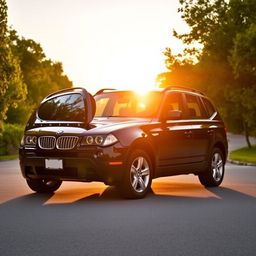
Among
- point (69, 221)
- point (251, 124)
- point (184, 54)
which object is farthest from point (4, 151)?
point (69, 221)

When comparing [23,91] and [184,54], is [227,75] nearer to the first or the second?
[184,54]

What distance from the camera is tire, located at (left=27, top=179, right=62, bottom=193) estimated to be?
12.3m

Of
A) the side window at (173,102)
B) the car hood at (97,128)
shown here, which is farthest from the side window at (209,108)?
the car hood at (97,128)

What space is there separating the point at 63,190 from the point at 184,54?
42147 millimetres

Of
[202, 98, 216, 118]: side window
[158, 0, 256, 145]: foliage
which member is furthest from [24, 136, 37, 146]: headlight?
[158, 0, 256, 145]: foliage

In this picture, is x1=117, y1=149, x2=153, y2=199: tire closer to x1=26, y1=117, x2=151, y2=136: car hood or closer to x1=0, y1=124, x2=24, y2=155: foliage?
x1=26, y1=117, x2=151, y2=136: car hood

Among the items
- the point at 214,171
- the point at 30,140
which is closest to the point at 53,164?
the point at 30,140

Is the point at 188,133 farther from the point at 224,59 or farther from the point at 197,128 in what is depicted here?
the point at 224,59

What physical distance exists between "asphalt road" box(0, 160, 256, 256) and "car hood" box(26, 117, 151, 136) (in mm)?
1162

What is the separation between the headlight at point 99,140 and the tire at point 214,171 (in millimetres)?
3198

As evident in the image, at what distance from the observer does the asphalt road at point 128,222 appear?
275 inches

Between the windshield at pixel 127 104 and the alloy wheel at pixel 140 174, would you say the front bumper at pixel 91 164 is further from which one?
the windshield at pixel 127 104

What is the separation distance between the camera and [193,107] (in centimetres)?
1353

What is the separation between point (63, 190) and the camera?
523 inches
